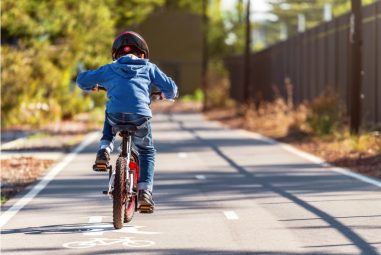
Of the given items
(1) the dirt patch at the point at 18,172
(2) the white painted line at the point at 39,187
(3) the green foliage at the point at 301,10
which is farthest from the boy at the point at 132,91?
(3) the green foliage at the point at 301,10

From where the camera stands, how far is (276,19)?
9194 cm

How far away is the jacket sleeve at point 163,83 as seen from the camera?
11250 millimetres

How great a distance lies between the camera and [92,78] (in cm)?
1123

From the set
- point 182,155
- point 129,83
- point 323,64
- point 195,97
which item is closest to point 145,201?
point 129,83

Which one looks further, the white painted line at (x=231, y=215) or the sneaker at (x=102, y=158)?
the white painted line at (x=231, y=215)

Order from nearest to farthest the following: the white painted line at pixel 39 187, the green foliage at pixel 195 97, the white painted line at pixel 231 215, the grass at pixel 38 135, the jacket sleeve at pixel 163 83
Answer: the jacket sleeve at pixel 163 83, the white painted line at pixel 231 215, the white painted line at pixel 39 187, the grass at pixel 38 135, the green foliage at pixel 195 97

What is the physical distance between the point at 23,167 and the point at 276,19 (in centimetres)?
7342

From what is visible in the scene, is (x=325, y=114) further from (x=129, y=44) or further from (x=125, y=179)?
(x=125, y=179)

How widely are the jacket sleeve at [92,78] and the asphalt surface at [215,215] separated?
1.36 metres

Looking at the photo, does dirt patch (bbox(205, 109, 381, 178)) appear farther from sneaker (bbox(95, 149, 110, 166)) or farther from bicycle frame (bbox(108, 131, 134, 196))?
sneaker (bbox(95, 149, 110, 166))

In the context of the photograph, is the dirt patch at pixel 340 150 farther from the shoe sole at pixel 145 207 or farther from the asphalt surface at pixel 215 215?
the shoe sole at pixel 145 207

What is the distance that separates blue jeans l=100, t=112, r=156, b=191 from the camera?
36.1 ft

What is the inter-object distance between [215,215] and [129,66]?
6.80 feet

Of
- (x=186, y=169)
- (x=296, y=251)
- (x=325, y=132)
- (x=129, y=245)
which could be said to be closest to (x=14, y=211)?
(x=129, y=245)
